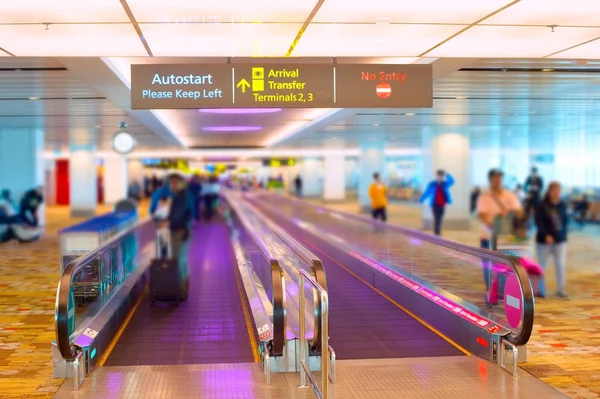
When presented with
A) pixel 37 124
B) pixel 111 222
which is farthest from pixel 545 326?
pixel 37 124

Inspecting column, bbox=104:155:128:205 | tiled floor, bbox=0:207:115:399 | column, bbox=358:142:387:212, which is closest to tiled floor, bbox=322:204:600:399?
tiled floor, bbox=0:207:115:399

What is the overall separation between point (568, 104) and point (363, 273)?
6.08m

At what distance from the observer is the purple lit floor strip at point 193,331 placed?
7758 millimetres
